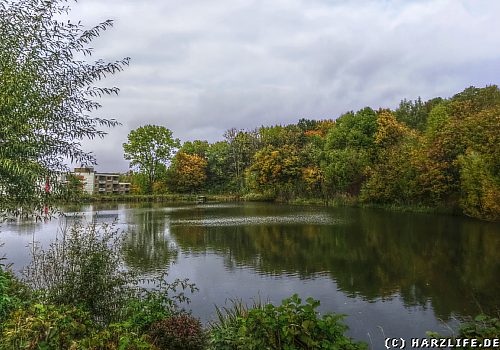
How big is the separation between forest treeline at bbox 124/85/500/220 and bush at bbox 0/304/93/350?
29.3 meters

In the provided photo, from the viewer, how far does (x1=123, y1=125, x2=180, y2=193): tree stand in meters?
66.1

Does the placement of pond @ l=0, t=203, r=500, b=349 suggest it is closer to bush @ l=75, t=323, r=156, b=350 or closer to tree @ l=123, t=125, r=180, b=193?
bush @ l=75, t=323, r=156, b=350

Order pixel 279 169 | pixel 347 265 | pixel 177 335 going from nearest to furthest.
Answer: pixel 177 335
pixel 347 265
pixel 279 169

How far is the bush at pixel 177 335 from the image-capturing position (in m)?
5.88

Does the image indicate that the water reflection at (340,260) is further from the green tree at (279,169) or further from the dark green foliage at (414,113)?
the dark green foliage at (414,113)

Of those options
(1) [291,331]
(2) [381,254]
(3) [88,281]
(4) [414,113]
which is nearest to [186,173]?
(4) [414,113]

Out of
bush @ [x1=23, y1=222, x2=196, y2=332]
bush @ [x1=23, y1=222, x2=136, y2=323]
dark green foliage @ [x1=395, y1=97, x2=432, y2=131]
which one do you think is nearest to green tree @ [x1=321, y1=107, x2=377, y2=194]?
dark green foliage @ [x1=395, y1=97, x2=432, y2=131]

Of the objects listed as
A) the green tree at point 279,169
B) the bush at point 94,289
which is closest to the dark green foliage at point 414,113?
the green tree at point 279,169

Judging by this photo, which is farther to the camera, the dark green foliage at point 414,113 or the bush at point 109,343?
the dark green foliage at point 414,113

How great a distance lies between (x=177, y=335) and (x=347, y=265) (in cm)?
966

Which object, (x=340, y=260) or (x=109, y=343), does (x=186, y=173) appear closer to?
(x=340, y=260)

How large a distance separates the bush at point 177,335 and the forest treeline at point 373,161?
2700cm

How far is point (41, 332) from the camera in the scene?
3723 mm

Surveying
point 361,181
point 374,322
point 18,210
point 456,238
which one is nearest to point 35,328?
point 18,210
